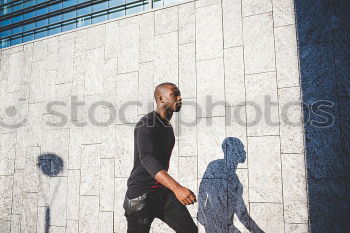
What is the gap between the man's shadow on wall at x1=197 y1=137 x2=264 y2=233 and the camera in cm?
412

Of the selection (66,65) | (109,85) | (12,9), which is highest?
(12,9)

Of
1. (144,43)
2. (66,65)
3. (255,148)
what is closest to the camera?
(255,148)

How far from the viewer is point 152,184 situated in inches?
112

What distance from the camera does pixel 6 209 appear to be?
236 inches

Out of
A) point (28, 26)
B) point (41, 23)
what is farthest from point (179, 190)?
point (28, 26)

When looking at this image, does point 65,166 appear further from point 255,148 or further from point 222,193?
point 255,148

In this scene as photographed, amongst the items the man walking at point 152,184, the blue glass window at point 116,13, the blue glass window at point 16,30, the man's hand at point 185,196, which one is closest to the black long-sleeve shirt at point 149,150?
the man walking at point 152,184

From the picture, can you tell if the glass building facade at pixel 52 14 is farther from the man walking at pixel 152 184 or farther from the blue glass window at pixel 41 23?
the man walking at pixel 152 184

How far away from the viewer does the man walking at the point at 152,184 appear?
8.81 ft

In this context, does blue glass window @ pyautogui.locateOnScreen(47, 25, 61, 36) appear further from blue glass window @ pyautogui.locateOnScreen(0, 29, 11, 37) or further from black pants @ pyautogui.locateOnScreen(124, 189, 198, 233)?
black pants @ pyautogui.locateOnScreen(124, 189, 198, 233)

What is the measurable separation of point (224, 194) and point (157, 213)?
1622mm

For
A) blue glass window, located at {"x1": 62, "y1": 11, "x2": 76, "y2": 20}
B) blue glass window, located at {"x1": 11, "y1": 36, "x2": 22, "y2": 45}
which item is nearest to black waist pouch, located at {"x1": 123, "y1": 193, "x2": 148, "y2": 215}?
blue glass window, located at {"x1": 62, "y1": 11, "x2": 76, "y2": 20}

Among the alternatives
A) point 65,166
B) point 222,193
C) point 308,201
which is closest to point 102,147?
point 65,166

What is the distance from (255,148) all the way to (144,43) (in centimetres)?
269
